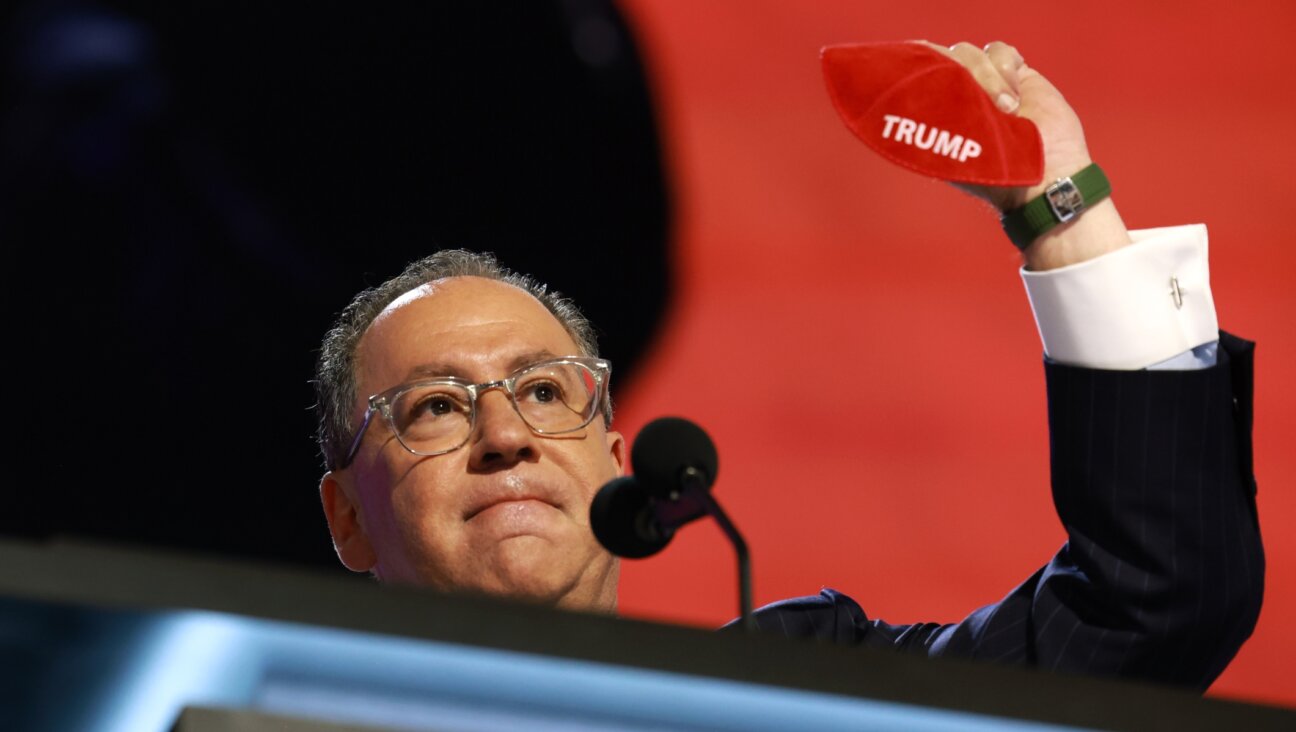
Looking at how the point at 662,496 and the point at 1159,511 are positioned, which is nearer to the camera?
the point at 662,496

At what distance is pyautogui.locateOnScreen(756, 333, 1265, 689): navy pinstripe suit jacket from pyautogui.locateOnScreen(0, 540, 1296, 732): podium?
0.70 meters

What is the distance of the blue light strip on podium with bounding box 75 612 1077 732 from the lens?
0.62m

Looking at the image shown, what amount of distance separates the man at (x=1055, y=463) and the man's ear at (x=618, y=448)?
0.13 m

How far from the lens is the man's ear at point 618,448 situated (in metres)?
2.05

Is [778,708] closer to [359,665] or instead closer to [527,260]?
[359,665]

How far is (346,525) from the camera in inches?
77.1

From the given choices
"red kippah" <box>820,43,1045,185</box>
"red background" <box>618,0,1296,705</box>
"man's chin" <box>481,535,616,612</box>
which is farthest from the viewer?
"red background" <box>618,0,1296,705</box>

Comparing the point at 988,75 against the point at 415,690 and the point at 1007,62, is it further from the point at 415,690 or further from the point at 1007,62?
the point at 415,690

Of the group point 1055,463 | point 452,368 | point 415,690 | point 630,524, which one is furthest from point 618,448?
point 415,690

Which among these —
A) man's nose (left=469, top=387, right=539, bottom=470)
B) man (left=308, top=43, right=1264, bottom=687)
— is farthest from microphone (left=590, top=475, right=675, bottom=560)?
man's nose (left=469, top=387, right=539, bottom=470)

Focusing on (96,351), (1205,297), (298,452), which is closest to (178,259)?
(96,351)

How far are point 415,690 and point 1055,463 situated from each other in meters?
0.86

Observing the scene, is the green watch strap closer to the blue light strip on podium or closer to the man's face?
the man's face

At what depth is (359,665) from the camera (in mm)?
639
